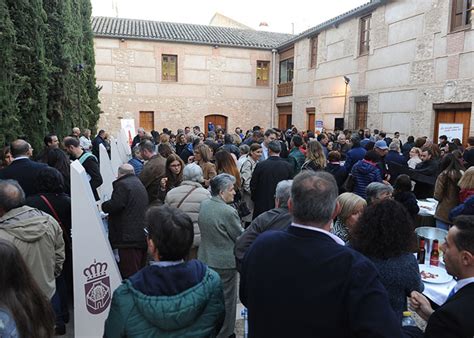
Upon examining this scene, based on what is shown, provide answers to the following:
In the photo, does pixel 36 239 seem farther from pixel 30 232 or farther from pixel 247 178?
pixel 247 178

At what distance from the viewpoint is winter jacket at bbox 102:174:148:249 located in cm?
386

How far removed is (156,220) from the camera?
192 centimetres

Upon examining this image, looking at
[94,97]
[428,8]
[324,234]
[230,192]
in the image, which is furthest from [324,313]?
[94,97]

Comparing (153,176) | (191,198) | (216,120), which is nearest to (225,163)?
(153,176)

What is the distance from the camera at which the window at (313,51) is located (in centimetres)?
1891

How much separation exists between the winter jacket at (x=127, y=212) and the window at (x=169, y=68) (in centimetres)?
1855

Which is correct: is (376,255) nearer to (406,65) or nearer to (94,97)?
(406,65)

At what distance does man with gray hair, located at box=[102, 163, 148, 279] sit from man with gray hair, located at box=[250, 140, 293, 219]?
1925mm

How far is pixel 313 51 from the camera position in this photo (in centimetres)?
1928

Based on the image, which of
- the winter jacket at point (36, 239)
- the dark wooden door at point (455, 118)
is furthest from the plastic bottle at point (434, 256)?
the dark wooden door at point (455, 118)

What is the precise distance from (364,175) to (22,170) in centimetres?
464

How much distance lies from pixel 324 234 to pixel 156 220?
0.85m

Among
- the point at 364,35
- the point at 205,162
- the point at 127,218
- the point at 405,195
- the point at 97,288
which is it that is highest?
the point at 364,35

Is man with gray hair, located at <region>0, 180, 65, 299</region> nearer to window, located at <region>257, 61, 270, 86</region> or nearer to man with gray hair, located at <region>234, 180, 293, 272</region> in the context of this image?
man with gray hair, located at <region>234, 180, 293, 272</region>
